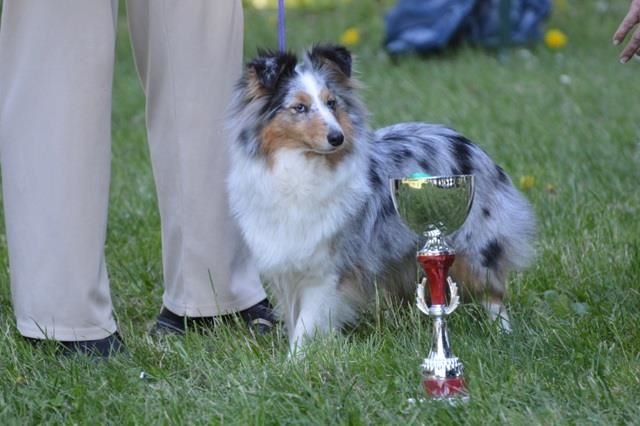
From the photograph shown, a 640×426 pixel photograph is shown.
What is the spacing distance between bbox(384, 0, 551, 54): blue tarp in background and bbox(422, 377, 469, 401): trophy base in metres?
6.71

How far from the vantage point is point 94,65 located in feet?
10.6

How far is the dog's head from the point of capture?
3.34m

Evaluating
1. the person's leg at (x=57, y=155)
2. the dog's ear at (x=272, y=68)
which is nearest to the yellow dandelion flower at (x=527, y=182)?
the dog's ear at (x=272, y=68)

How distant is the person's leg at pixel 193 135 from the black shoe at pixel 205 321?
4cm

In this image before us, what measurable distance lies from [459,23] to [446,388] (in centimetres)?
Result: 706

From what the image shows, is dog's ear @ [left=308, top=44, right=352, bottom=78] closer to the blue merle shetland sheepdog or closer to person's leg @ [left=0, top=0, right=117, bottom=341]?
the blue merle shetland sheepdog

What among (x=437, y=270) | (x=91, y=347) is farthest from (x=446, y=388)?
(x=91, y=347)

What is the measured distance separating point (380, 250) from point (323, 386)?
78cm

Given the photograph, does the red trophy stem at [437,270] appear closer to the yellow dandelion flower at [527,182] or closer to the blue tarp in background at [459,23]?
the yellow dandelion flower at [527,182]

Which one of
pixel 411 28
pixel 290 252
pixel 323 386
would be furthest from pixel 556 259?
pixel 411 28

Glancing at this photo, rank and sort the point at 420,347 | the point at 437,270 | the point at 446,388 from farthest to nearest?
the point at 420,347, the point at 437,270, the point at 446,388

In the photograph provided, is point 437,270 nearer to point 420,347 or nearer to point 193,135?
point 420,347

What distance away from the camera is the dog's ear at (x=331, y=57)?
3.48 metres

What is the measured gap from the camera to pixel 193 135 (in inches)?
140
